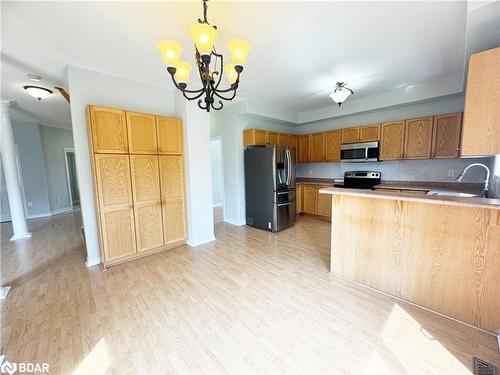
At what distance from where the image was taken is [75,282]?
246 cm

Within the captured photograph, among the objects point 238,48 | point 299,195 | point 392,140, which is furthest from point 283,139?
point 238,48

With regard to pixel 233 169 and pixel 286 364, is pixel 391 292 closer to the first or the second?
pixel 286 364

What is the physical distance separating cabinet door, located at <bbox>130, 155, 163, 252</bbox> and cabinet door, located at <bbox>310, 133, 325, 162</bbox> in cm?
387

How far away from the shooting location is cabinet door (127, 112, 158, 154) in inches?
112

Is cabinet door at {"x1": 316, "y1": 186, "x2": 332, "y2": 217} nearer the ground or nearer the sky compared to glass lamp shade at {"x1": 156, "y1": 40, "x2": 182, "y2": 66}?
nearer the ground

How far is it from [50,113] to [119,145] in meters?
3.87

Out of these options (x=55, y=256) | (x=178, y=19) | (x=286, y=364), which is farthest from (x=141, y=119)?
(x=286, y=364)

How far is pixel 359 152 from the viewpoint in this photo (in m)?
4.38

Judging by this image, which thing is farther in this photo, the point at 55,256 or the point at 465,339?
the point at 55,256

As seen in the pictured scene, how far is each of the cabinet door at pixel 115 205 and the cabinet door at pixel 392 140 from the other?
472cm

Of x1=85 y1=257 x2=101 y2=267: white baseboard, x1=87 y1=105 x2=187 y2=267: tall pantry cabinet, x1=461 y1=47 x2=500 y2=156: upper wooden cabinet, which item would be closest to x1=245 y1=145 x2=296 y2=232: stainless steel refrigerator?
x1=87 y1=105 x2=187 y2=267: tall pantry cabinet

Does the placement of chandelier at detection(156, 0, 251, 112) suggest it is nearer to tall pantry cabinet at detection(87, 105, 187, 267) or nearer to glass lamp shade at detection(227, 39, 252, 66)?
glass lamp shade at detection(227, 39, 252, 66)

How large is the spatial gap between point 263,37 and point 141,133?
209cm

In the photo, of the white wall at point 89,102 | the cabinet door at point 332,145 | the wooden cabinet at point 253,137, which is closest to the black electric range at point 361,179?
the cabinet door at point 332,145
